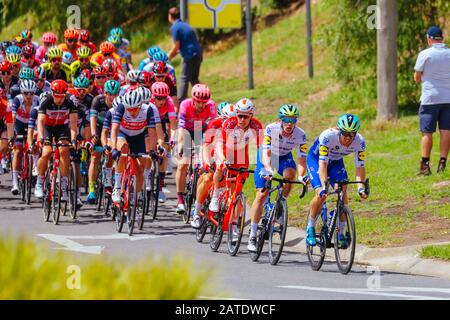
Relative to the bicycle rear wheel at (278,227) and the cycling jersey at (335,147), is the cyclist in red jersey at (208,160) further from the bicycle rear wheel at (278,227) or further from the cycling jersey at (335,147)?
the cycling jersey at (335,147)

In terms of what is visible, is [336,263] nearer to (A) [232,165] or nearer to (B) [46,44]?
(A) [232,165]

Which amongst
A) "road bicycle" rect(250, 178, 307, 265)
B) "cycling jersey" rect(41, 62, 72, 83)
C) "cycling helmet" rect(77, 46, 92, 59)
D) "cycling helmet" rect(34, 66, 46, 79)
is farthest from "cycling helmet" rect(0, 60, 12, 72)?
"road bicycle" rect(250, 178, 307, 265)

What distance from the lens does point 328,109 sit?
25.8 metres

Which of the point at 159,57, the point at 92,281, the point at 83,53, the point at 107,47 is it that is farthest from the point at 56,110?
the point at 92,281

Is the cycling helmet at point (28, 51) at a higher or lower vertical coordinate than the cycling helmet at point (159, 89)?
higher

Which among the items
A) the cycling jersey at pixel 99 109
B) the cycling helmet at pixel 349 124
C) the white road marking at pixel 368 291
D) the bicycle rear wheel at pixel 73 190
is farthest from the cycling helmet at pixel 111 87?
the white road marking at pixel 368 291

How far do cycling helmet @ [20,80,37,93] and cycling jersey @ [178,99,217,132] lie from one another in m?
3.12

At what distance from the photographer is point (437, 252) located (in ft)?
47.0

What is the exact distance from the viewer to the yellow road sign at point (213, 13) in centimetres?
2828

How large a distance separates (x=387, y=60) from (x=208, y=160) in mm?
8096

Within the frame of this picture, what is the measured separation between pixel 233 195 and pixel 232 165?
42cm

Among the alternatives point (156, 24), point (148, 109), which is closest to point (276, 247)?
point (148, 109)

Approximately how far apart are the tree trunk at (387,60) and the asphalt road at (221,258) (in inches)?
197

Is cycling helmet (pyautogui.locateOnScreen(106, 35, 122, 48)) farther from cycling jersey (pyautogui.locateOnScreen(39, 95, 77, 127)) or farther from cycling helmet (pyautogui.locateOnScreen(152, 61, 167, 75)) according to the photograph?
cycling jersey (pyautogui.locateOnScreen(39, 95, 77, 127))
